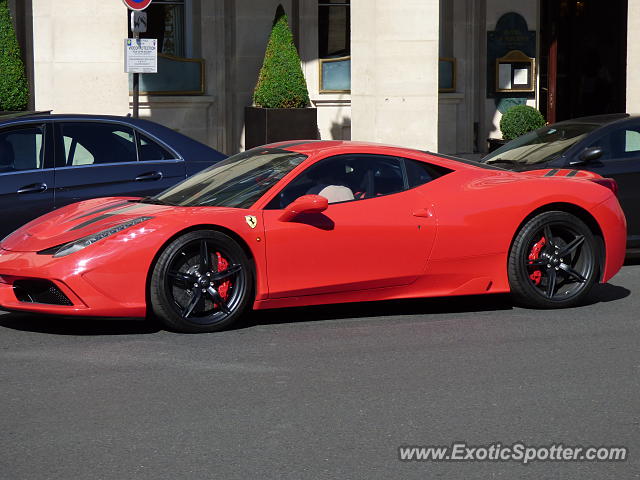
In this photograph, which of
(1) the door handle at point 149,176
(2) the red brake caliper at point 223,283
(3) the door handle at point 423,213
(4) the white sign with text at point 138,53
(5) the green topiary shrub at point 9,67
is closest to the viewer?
(2) the red brake caliper at point 223,283

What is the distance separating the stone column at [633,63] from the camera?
60.5ft

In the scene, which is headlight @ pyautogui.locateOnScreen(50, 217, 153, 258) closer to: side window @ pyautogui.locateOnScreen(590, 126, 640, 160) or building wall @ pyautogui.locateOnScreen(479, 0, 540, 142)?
side window @ pyautogui.locateOnScreen(590, 126, 640, 160)

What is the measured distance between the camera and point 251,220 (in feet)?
26.0

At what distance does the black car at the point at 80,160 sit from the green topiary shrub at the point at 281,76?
8391mm

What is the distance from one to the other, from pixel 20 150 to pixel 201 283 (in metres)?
2.76

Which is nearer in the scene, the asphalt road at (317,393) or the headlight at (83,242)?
the asphalt road at (317,393)

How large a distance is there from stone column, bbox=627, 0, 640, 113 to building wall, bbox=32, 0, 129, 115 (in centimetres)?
764

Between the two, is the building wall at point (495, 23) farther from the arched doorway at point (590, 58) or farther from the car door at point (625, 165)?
the car door at point (625, 165)

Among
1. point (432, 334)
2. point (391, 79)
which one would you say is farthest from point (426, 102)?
point (432, 334)

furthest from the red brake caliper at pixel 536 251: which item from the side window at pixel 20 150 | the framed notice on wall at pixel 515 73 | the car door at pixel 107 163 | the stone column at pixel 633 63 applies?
the framed notice on wall at pixel 515 73

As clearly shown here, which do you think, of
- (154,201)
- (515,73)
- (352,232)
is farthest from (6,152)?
(515,73)

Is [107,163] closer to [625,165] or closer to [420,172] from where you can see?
[420,172]

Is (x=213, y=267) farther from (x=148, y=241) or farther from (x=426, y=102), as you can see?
(x=426, y=102)

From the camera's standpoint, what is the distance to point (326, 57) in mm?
20203
